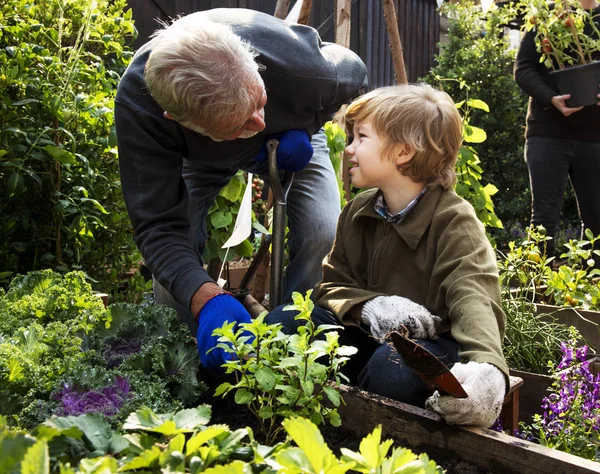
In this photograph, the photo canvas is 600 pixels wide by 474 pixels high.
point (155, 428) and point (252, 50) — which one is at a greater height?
point (252, 50)

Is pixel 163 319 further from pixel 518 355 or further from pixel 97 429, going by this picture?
pixel 518 355

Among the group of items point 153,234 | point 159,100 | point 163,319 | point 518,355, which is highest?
point 159,100

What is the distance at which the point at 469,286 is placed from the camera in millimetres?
1565

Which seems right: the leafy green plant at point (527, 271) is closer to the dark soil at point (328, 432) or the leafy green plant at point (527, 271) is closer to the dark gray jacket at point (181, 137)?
the dark gray jacket at point (181, 137)

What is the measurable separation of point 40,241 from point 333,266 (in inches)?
56.8

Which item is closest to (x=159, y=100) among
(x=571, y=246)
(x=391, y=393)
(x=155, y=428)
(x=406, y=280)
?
(x=406, y=280)

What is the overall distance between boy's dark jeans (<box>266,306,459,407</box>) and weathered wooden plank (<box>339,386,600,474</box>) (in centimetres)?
12

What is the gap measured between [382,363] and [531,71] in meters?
2.37

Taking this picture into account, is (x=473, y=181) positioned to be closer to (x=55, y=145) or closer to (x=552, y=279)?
(x=552, y=279)

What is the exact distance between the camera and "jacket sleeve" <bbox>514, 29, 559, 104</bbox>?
11.1 feet

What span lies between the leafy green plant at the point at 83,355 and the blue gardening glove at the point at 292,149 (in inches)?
25.7

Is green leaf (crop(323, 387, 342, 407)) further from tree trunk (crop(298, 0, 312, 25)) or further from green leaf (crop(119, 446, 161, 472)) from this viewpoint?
tree trunk (crop(298, 0, 312, 25))

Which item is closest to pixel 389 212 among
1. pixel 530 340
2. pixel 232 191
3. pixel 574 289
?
pixel 530 340

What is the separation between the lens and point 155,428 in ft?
2.71
